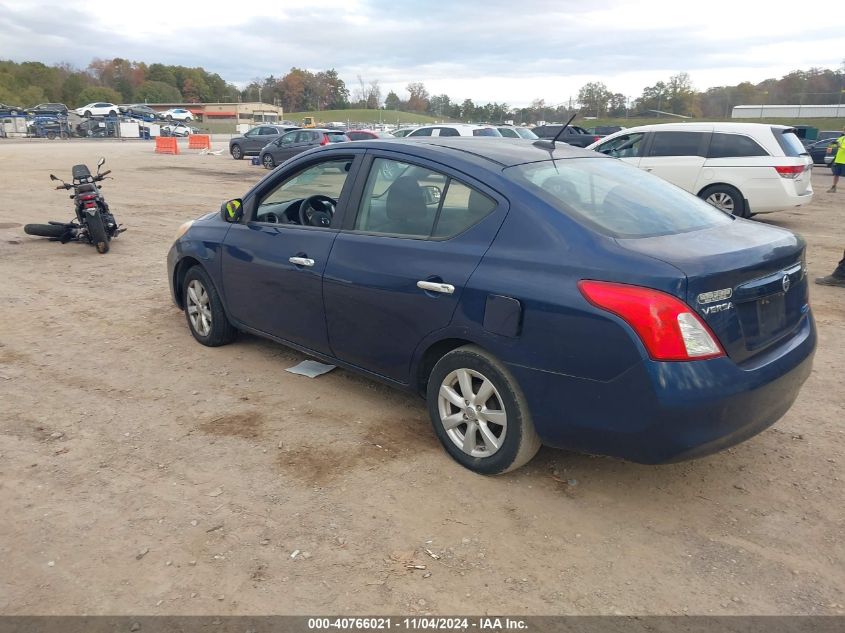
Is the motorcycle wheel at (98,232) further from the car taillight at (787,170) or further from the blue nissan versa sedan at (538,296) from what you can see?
the car taillight at (787,170)

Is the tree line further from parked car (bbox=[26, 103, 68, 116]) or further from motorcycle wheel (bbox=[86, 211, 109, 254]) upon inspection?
parked car (bbox=[26, 103, 68, 116])

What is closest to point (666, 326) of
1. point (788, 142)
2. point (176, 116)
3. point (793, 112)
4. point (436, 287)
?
point (436, 287)

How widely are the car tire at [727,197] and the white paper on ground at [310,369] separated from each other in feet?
29.2

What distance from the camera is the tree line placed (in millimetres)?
68938

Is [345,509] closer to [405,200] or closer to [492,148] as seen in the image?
[405,200]

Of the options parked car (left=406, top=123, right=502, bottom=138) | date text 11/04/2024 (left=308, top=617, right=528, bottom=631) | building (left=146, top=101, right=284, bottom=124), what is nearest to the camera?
date text 11/04/2024 (left=308, top=617, right=528, bottom=631)

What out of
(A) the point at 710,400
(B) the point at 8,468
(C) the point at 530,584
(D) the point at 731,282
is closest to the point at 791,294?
(D) the point at 731,282

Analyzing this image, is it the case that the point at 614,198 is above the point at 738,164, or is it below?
below

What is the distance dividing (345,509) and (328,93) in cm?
15186

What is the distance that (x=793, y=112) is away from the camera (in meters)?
59.6

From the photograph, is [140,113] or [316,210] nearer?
[316,210]

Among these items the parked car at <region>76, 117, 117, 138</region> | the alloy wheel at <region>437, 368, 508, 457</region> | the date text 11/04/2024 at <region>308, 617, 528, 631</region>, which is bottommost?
the date text 11/04/2024 at <region>308, 617, 528, 631</region>

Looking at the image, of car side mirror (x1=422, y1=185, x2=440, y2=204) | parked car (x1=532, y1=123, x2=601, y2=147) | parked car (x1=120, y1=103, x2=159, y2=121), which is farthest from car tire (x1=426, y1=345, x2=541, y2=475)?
parked car (x1=120, y1=103, x2=159, y2=121)

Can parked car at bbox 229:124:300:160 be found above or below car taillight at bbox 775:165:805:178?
above
